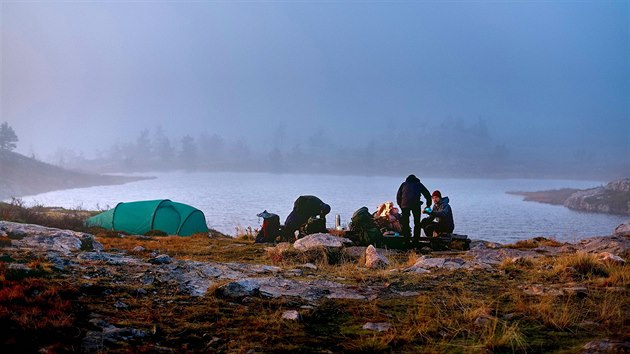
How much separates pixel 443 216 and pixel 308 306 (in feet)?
40.1

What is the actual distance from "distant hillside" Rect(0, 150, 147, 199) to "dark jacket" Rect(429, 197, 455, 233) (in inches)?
4014

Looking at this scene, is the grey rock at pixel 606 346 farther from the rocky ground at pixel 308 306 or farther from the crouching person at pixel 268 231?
the crouching person at pixel 268 231

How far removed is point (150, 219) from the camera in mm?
28484

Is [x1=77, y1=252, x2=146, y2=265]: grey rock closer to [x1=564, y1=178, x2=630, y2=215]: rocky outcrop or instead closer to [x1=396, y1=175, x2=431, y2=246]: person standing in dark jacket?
[x1=396, y1=175, x2=431, y2=246]: person standing in dark jacket

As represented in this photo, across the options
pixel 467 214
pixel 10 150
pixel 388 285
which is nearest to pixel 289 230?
pixel 388 285

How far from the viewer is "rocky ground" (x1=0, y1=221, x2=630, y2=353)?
19.7 feet

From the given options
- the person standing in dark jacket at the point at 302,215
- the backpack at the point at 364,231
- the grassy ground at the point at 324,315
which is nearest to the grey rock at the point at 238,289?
the grassy ground at the point at 324,315

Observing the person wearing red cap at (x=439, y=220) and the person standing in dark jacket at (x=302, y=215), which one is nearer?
the person wearing red cap at (x=439, y=220)

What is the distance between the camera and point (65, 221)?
24984 mm

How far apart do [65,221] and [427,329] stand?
960 inches

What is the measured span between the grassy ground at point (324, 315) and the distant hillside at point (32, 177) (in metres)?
105

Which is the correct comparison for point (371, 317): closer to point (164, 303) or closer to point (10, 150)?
point (164, 303)

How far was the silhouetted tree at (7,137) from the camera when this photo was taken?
409ft

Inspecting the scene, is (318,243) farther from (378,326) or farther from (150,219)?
(150,219)
